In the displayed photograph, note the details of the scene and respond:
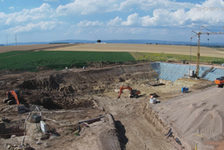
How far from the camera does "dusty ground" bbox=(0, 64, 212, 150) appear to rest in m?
15.8

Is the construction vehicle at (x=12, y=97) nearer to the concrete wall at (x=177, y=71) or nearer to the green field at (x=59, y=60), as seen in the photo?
the green field at (x=59, y=60)

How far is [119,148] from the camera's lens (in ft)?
48.6

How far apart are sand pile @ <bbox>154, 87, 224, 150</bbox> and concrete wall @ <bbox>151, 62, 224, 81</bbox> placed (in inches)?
713

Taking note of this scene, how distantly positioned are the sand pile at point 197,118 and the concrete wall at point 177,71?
1810cm

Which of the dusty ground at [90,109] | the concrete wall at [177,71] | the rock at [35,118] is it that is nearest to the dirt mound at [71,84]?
the dusty ground at [90,109]

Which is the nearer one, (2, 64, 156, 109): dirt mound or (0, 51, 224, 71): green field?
(2, 64, 156, 109): dirt mound

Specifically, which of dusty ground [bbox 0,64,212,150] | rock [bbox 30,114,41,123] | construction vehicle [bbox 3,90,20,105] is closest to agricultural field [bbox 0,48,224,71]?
dusty ground [bbox 0,64,212,150]

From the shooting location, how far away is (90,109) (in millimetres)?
23141

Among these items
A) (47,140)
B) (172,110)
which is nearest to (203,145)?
(172,110)

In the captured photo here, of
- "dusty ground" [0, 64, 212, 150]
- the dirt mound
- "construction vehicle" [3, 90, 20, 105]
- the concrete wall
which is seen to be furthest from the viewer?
the concrete wall

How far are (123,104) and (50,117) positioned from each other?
9969 mm

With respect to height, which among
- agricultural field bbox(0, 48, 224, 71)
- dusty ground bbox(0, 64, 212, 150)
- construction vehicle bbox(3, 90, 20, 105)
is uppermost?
agricultural field bbox(0, 48, 224, 71)

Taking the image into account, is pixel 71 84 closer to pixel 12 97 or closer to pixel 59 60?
pixel 12 97

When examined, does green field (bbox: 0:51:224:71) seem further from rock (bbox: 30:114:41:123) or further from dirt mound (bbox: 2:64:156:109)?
rock (bbox: 30:114:41:123)
